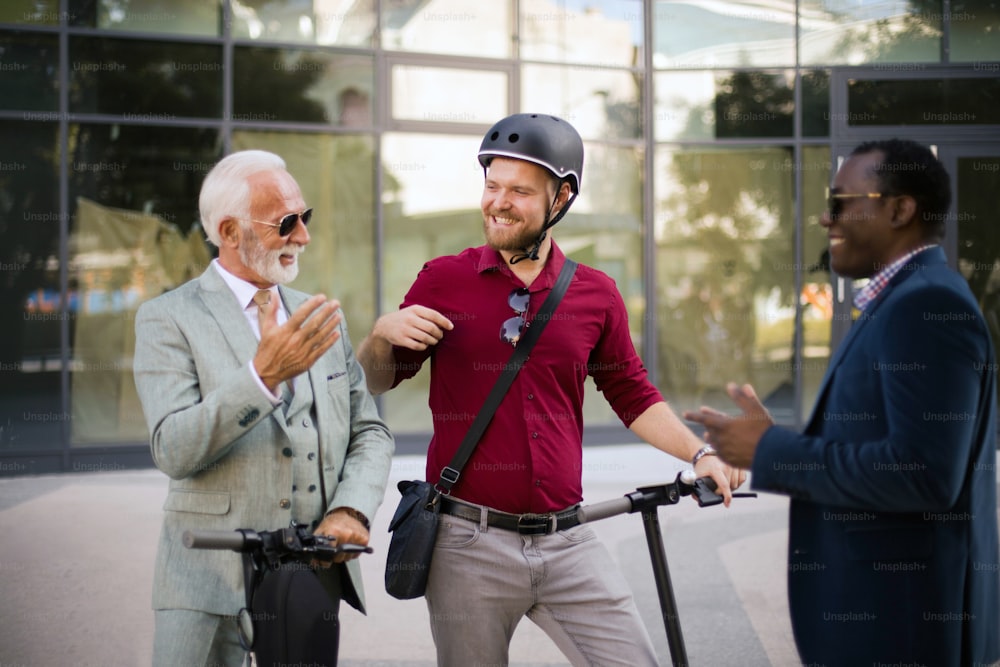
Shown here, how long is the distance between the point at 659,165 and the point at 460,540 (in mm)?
9948

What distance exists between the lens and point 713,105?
1255 cm

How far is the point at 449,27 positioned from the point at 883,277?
999 centimetres

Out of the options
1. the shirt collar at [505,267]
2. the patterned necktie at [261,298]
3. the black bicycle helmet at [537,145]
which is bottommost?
the patterned necktie at [261,298]

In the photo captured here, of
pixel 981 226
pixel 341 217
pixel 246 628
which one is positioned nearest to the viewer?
pixel 246 628

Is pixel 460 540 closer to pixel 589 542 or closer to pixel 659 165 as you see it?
pixel 589 542

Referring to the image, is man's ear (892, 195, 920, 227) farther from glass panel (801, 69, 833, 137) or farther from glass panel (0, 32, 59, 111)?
glass panel (801, 69, 833, 137)

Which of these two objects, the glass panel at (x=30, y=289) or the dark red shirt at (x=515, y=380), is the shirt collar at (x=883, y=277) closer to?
the dark red shirt at (x=515, y=380)

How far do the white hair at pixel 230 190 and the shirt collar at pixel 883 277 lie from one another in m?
1.65

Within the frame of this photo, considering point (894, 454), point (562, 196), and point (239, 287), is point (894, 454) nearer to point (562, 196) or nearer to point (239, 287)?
point (562, 196)

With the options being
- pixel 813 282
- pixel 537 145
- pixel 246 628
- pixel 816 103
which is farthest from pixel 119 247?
pixel 246 628

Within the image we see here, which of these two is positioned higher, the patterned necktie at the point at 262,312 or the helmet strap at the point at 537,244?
the helmet strap at the point at 537,244

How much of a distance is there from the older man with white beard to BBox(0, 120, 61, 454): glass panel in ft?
27.3

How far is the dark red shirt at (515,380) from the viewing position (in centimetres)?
317

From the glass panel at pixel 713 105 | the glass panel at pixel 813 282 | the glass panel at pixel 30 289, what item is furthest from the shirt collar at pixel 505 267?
the glass panel at pixel 813 282
